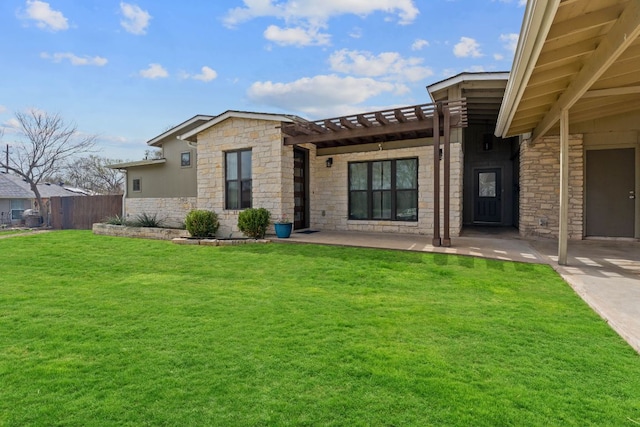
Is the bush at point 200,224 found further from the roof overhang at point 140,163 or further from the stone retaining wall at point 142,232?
the roof overhang at point 140,163

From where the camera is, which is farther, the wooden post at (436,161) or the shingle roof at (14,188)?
the shingle roof at (14,188)

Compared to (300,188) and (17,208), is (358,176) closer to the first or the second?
(300,188)

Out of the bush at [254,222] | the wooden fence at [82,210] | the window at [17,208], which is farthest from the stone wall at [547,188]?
the window at [17,208]

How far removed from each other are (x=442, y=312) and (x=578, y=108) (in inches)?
241

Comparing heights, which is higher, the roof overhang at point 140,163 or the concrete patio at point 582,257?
the roof overhang at point 140,163

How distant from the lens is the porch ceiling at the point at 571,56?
3.29m

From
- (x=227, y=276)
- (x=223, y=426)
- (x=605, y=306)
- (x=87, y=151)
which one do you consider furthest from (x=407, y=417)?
(x=87, y=151)

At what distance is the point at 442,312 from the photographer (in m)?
3.50

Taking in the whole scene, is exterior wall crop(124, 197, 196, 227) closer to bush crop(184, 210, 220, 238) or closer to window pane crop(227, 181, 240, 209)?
window pane crop(227, 181, 240, 209)

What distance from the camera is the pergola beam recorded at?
3188 millimetres

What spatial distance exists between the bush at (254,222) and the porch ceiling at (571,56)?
5.86m

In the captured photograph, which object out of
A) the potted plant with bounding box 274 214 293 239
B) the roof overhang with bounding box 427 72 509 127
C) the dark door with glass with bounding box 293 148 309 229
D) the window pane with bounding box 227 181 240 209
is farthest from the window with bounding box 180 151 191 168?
the roof overhang with bounding box 427 72 509 127

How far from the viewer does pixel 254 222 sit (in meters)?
8.88

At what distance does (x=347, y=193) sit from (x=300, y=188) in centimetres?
144
